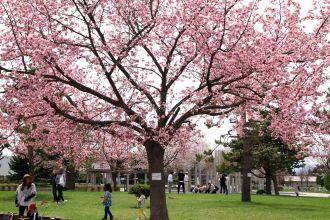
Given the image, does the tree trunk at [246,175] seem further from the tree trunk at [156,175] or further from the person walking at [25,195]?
the person walking at [25,195]

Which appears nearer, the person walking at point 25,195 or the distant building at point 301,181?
the person walking at point 25,195

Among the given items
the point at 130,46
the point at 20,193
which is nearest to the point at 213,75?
the point at 130,46

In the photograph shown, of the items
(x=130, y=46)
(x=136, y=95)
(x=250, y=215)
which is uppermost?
(x=130, y=46)

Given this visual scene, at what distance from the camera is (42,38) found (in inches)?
509

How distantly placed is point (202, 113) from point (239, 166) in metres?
24.6

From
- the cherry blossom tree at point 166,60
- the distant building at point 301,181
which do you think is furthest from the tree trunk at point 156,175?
the distant building at point 301,181

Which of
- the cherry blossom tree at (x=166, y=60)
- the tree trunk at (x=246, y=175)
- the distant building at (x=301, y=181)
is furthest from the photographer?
the distant building at (x=301, y=181)

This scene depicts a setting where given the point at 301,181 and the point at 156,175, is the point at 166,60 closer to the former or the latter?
the point at 156,175

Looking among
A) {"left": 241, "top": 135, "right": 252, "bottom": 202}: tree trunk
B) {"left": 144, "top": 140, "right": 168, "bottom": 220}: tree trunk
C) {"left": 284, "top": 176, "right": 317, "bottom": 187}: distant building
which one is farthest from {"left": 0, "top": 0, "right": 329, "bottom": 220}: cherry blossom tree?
{"left": 284, "top": 176, "right": 317, "bottom": 187}: distant building

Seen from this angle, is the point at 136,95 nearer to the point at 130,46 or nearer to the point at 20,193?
the point at 130,46

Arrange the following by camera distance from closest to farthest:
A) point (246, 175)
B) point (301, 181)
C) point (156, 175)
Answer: point (156, 175)
point (246, 175)
point (301, 181)

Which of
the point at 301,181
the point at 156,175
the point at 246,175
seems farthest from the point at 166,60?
the point at 301,181

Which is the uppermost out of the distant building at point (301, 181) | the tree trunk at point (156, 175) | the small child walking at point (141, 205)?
the distant building at point (301, 181)

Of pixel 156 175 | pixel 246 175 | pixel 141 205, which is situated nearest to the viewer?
pixel 156 175
